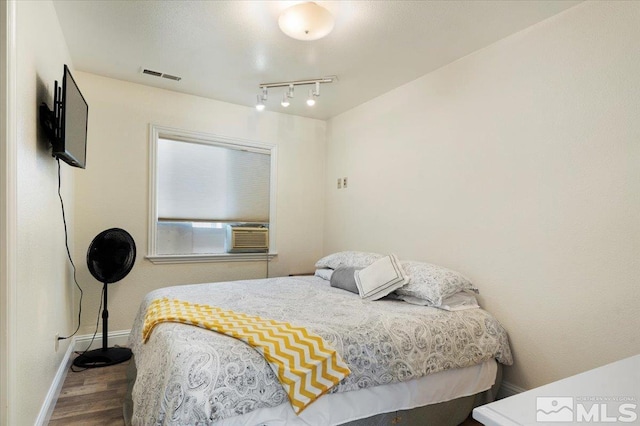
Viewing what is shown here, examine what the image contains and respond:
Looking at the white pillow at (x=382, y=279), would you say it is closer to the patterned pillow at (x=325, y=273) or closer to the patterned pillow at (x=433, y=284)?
the patterned pillow at (x=433, y=284)

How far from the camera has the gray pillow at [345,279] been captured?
2.84 meters

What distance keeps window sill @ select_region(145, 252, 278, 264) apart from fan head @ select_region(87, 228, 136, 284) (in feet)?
1.53

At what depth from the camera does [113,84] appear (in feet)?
10.7

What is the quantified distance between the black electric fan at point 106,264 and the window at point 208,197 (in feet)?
1.54

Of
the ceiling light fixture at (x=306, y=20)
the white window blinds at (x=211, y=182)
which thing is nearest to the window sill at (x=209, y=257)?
the white window blinds at (x=211, y=182)

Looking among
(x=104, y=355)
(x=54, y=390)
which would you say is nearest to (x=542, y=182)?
(x=54, y=390)

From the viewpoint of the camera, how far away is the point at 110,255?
9.63 ft

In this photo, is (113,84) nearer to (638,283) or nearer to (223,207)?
(223,207)

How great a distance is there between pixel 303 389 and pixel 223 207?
2674 mm

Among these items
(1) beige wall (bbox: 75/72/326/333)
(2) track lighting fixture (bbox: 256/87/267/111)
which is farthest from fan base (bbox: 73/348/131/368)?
(2) track lighting fixture (bbox: 256/87/267/111)

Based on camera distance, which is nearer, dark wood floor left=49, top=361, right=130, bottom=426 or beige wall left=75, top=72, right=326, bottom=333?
dark wood floor left=49, top=361, right=130, bottom=426

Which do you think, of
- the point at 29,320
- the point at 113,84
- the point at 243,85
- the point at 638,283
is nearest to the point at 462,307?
the point at 638,283

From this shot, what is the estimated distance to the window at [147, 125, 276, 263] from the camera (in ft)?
11.6

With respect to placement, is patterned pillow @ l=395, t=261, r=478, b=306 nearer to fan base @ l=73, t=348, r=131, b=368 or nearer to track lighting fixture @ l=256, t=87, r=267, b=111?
track lighting fixture @ l=256, t=87, r=267, b=111
